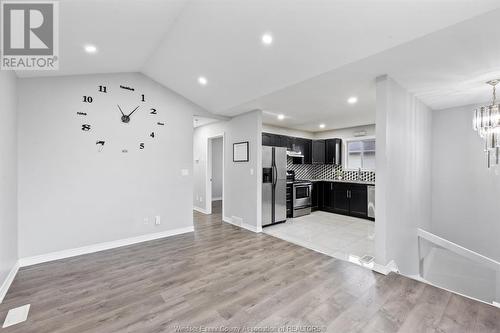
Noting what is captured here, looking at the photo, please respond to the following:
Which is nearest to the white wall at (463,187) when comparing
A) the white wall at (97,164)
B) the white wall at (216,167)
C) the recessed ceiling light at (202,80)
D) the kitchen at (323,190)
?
the kitchen at (323,190)

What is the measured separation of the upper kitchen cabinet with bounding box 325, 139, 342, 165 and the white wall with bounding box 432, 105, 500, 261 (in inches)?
90.1

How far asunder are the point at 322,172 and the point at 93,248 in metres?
6.25

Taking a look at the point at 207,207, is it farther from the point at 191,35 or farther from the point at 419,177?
the point at 419,177

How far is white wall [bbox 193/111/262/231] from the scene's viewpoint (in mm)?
4473

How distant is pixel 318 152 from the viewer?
6.83m

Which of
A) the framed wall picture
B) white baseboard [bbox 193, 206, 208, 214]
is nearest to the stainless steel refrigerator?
the framed wall picture

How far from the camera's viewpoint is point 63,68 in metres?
3.02

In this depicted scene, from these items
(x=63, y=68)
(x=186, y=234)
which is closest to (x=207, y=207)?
(x=186, y=234)

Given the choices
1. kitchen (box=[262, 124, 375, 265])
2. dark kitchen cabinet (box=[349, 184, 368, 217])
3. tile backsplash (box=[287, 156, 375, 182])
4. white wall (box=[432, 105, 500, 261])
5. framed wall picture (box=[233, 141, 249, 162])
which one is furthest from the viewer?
tile backsplash (box=[287, 156, 375, 182])

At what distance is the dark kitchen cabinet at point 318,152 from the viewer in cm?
677

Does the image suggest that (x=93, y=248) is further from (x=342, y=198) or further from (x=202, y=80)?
(x=342, y=198)

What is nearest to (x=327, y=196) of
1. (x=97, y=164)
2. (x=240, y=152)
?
(x=240, y=152)

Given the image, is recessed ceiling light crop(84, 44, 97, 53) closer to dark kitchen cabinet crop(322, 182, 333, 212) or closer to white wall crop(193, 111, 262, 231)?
white wall crop(193, 111, 262, 231)

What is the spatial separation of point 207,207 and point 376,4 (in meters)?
5.47
